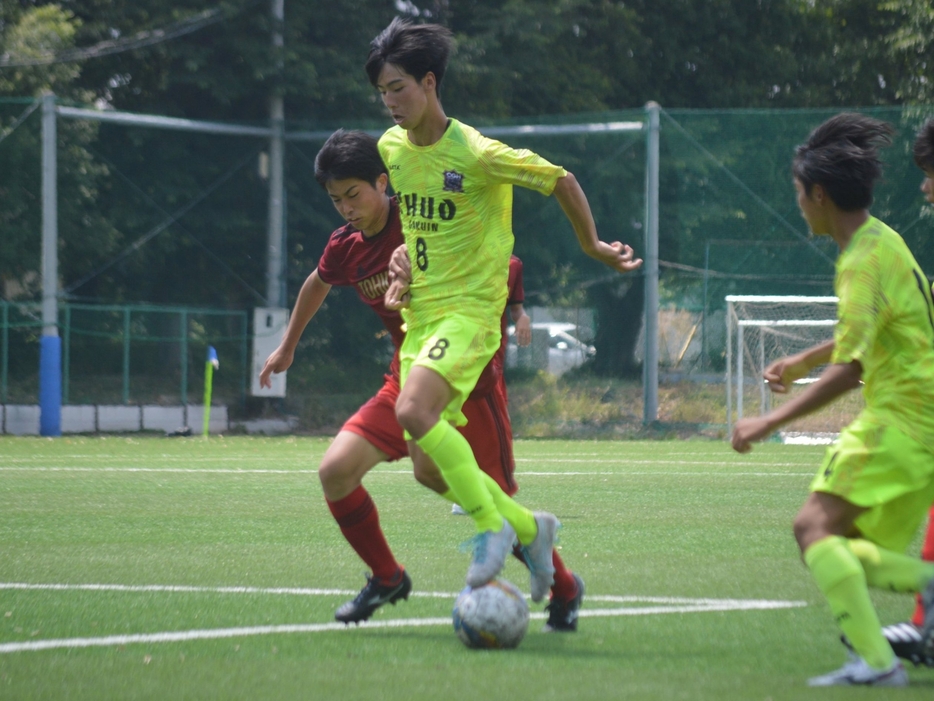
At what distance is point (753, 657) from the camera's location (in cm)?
399

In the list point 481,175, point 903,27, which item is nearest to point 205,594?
point 481,175

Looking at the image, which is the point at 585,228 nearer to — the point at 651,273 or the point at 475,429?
the point at 475,429

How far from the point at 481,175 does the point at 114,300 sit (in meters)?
15.7

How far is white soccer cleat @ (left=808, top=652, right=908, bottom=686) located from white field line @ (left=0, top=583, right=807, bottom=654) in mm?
1243

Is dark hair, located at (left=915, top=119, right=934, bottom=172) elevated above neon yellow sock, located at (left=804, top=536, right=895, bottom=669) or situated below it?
above

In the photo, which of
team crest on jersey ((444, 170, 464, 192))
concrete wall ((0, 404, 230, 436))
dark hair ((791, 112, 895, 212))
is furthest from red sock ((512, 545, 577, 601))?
concrete wall ((0, 404, 230, 436))

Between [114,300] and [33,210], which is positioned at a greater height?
[33,210]

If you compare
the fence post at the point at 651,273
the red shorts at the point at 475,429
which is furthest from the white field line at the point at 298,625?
the fence post at the point at 651,273

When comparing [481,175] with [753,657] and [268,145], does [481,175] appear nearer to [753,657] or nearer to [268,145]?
[753,657]

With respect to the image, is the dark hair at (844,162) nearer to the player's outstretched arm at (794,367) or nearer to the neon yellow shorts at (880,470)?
the player's outstretched arm at (794,367)

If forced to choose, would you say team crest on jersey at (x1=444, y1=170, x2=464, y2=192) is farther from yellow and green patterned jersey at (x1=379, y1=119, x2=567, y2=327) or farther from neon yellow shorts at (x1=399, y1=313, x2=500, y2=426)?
neon yellow shorts at (x1=399, y1=313, x2=500, y2=426)

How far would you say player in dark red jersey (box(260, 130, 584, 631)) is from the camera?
470 cm

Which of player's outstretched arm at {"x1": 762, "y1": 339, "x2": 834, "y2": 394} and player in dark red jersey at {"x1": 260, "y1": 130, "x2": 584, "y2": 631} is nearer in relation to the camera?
player's outstretched arm at {"x1": 762, "y1": 339, "x2": 834, "y2": 394}

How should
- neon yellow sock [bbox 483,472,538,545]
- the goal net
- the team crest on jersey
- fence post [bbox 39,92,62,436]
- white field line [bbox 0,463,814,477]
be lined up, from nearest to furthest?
neon yellow sock [bbox 483,472,538,545] < the team crest on jersey < white field line [bbox 0,463,814,477] < the goal net < fence post [bbox 39,92,62,436]
